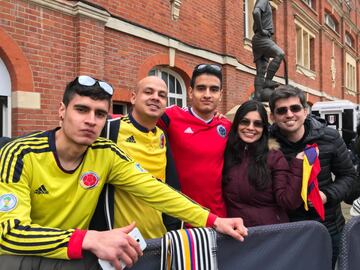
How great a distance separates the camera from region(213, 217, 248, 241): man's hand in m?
1.84

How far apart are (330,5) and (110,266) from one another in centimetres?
2353

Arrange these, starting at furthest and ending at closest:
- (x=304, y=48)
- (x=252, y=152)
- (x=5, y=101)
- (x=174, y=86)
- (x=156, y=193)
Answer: (x=304, y=48), (x=174, y=86), (x=5, y=101), (x=252, y=152), (x=156, y=193)

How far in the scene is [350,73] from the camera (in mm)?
27000

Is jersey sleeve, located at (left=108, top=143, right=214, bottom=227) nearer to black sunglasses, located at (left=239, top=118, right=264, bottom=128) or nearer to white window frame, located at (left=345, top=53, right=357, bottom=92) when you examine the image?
black sunglasses, located at (left=239, top=118, right=264, bottom=128)

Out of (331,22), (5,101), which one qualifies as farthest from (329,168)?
(331,22)

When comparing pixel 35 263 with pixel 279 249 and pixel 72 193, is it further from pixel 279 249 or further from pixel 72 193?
pixel 279 249

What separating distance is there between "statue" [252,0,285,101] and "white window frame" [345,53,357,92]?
66.8 ft

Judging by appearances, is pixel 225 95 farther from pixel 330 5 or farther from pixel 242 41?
pixel 330 5

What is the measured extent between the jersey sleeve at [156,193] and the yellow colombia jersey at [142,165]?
190 mm

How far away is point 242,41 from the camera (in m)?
12.1

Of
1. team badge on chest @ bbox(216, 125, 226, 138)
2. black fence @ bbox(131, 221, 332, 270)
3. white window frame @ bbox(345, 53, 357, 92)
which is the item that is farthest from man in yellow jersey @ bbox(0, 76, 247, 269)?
white window frame @ bbox(345, 53, 357, 92)

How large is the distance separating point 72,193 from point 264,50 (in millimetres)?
6667

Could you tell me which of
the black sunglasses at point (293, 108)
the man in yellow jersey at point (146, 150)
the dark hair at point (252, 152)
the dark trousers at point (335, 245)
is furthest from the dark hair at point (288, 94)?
the dark trousers at point (335, 245)

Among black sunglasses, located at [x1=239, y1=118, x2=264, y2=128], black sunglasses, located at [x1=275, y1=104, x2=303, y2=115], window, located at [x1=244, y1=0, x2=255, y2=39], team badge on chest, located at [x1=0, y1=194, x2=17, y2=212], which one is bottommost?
team badge on chest, located at [x1=0, y1=194, x2=17, y2=212]
